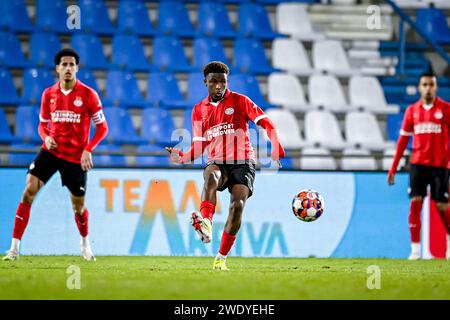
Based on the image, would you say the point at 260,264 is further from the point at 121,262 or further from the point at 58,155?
the point at 58,155

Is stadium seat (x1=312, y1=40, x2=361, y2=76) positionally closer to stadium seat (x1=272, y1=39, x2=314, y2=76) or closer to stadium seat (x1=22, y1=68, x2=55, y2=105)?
stadium seat (x1=272, y1=39, x2=314, y2=76)

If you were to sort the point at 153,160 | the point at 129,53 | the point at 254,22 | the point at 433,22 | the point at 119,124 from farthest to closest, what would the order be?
1. the point at 433,22
2. the point at 254,22
3. the point at 129,53
4. the point at 119,124
5. the point at 153,160

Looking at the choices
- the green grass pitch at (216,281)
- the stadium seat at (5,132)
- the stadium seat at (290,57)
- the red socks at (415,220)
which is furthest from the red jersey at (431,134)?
the stadium seat at (5,132)

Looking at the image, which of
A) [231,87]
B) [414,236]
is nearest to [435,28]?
[231,87]

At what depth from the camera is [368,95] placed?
47.0 feet

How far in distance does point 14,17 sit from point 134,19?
1928 millimetres

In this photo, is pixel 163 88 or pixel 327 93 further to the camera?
pixel 327 93

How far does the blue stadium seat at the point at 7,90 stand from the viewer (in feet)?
42.3

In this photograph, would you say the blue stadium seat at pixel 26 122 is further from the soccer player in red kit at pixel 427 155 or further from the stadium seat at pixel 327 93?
the soccer player in red kit at pixel 427 155

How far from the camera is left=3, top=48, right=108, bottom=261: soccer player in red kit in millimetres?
8797

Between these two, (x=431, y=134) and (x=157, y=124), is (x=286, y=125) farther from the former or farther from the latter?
(x=431, y=134)

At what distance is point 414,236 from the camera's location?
34.0 feet

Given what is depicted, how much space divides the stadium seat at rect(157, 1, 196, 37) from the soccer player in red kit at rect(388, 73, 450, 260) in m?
5.06

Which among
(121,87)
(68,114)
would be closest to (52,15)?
(121,87)
